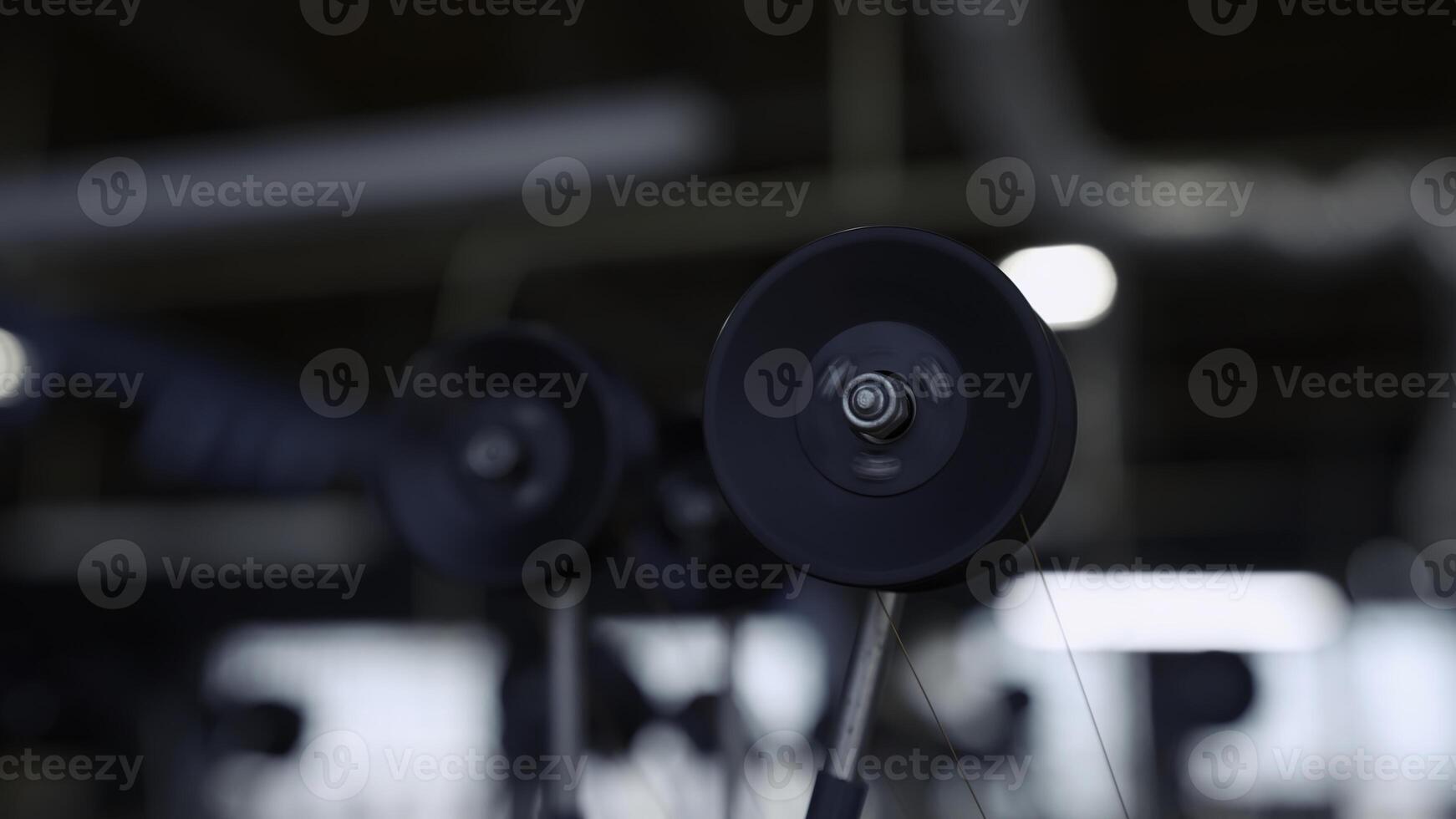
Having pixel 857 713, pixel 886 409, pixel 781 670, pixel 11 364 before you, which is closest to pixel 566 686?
pixel 857 713

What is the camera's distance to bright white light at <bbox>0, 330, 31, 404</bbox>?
7.27 ft

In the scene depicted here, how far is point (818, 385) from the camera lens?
0.81 m

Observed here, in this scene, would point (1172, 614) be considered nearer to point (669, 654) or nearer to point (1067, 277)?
point (1067, 277)

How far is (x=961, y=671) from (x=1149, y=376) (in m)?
0.60

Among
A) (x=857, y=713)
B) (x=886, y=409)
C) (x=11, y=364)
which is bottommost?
(x=857, y=713)

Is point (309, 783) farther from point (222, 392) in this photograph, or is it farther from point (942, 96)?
point (942, 96)

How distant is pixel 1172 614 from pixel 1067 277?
574 millimetres

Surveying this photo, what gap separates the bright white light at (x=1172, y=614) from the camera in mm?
1746

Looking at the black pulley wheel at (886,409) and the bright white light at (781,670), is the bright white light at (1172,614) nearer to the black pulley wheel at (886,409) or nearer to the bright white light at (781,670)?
the bright white light at (781,670)

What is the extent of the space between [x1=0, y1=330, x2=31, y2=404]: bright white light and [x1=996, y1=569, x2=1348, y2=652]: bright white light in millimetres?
2009

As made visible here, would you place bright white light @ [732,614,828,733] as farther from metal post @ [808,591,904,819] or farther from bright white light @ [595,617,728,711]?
metal post @ [808,591,904,819]

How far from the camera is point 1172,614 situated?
5.75 feet

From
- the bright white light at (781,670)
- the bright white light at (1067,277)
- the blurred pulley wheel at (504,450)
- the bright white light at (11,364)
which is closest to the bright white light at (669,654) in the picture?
the bright white light at (781,670)

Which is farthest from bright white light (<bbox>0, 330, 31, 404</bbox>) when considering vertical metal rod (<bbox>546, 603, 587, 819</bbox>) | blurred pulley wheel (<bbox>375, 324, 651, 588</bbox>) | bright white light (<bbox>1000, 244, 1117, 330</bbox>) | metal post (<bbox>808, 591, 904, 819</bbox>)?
metal post (<bbox>808, 591, 904, 819</bbox>)
